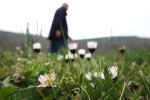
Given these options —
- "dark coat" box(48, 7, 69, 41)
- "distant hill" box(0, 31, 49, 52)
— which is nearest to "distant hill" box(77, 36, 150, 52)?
"dark coat" box(48, 7, 69, 41)

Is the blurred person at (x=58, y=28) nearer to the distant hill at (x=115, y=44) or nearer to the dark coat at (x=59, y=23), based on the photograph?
the dark coat at (x=59, y=23)

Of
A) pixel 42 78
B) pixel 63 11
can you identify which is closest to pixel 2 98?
pixel 42 78

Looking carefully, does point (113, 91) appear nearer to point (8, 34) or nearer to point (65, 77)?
point (65, 77)

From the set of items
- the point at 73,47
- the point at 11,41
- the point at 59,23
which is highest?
the point at 73,47

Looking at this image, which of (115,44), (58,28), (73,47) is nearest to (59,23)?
(58,28)

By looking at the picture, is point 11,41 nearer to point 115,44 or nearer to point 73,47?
point 115,44

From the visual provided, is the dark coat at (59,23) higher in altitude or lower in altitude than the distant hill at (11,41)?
higher

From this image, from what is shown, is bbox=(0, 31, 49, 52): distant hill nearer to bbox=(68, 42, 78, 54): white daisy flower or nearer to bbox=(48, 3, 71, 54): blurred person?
bbox=(48, 3, 71, 54): blurred person

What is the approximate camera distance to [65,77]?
292 centimetres

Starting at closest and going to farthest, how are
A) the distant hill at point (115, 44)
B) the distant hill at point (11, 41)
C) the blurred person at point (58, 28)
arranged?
the distant hill at point (115, 44) < the blurred person at point (58, 28) < the distant hill at point (11, 41)

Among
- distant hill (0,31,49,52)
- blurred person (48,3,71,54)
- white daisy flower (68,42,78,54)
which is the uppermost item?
white daisy flower (68,42,78,54)

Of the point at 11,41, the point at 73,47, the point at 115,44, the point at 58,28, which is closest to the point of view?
the point at 73,47

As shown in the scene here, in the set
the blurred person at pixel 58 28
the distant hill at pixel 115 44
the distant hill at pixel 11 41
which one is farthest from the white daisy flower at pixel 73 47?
the distant hill at pixel 11 41

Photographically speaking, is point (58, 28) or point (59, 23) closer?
point (59, 23)
